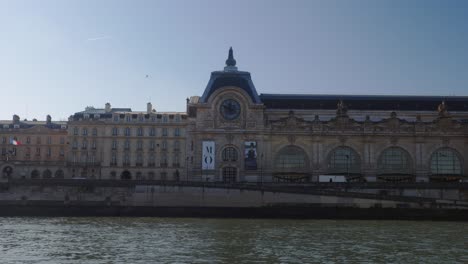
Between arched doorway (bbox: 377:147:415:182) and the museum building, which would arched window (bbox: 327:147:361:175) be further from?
arched doorway (bbox: 377:147:415:182)

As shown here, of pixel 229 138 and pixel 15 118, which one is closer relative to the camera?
pixel 229 138

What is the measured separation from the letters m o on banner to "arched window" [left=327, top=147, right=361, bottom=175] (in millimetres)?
17719

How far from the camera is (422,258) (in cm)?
3375

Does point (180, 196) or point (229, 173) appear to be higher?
point (229, 173)

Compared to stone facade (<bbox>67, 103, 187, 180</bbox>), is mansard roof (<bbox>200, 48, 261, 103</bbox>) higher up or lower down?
higher up

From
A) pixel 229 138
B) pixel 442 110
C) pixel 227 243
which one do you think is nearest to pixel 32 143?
pixel 229 138

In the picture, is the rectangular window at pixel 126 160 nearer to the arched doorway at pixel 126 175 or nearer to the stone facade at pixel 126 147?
the stone facade at pixel 126 147

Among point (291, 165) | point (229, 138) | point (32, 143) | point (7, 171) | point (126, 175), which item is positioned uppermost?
point (32, 143)

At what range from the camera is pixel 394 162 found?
87.4m

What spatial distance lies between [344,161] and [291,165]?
810cm

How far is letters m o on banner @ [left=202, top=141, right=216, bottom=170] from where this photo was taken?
284 ft

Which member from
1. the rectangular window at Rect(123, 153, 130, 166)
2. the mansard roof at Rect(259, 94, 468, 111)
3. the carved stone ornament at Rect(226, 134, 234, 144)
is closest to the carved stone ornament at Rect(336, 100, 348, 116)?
the mansard roof at Rect(259, 94, 468, 111)

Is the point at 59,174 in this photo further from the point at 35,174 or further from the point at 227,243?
the point at 227,243

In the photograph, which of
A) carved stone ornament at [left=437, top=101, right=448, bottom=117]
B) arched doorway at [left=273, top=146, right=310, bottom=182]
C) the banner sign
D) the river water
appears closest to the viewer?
the river water
